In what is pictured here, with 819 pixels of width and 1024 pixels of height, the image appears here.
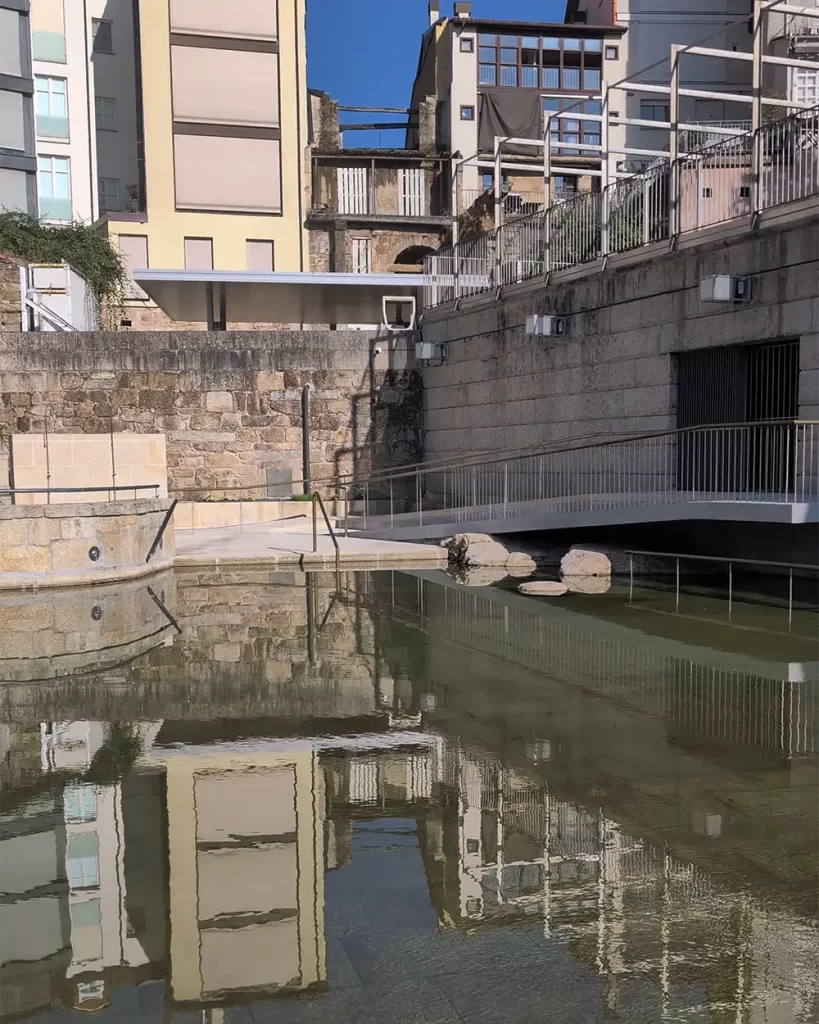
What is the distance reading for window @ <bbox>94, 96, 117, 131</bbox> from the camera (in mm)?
36688

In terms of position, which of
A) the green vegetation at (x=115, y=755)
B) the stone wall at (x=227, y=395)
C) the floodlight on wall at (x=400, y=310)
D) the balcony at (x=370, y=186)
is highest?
the balcony at (x=370, y=186)

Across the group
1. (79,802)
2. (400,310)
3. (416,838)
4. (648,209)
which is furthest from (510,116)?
(416,838)

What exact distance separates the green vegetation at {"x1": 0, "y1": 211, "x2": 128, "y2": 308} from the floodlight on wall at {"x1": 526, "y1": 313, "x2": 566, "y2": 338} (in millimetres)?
12147

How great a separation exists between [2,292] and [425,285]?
820 centimetres

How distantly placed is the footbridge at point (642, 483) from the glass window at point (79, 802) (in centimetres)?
723

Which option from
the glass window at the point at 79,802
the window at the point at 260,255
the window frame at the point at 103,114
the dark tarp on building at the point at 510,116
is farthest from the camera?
the window frame at the point at 103,114

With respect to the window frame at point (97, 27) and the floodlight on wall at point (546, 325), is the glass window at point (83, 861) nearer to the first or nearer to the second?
the floodlight on wall at point (546, 325)

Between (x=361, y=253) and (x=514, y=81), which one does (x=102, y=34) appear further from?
(x=514, y=81)

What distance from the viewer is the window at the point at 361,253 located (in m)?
32.6

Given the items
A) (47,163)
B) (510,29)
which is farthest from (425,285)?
(47,163)

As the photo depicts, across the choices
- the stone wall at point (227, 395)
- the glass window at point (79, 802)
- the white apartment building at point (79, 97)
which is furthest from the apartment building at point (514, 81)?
the glass window at point (79, 802)

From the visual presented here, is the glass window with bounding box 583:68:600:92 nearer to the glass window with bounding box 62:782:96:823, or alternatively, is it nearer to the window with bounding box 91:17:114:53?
the window with bounding box 91:17:114:53

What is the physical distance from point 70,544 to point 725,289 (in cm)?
862

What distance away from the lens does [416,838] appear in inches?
191
